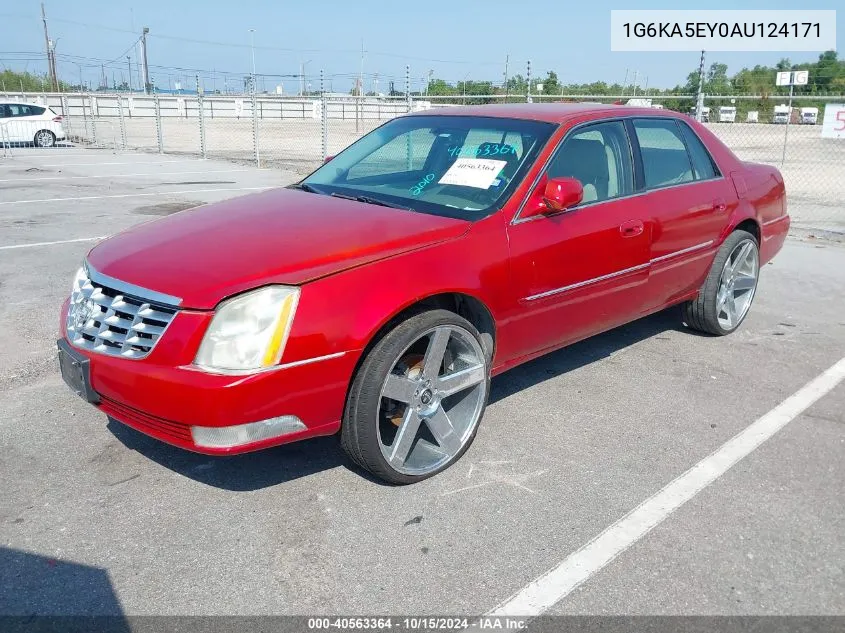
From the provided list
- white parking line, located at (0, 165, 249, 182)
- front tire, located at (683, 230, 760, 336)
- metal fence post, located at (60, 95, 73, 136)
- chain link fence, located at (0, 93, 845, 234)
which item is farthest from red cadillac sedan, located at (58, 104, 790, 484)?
metal fence post, located at (60, 95, 73, 136)

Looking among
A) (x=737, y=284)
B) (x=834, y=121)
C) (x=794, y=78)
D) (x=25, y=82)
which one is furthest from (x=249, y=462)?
(x=25, y=82)

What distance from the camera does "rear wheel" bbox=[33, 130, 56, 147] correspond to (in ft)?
72.4

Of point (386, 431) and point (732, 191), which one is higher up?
point (732, 191)

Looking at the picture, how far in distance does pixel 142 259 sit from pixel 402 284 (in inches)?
44.2

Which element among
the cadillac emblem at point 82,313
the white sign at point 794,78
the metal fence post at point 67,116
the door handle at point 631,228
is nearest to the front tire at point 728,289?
the door handle at point 631,228

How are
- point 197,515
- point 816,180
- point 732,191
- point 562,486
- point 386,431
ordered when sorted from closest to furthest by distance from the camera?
point 197,515 → point 562,486 → point 386,431 → point 732,191 → point 816,180

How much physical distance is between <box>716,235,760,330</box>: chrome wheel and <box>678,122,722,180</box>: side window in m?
0.59

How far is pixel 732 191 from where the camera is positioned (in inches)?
206

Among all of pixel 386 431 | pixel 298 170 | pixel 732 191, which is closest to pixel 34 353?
pixel 386 431

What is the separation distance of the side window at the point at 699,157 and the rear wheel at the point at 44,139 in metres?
21.9

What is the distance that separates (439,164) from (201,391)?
2.05 metres

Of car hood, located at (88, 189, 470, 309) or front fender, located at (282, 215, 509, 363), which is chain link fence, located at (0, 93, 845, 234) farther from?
car hood, located at (88, 189, 470, 309)

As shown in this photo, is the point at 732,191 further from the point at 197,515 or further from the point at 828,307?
the point at 197,515

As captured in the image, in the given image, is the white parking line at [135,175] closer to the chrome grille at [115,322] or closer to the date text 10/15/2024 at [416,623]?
the chrome grille at [115,322]
